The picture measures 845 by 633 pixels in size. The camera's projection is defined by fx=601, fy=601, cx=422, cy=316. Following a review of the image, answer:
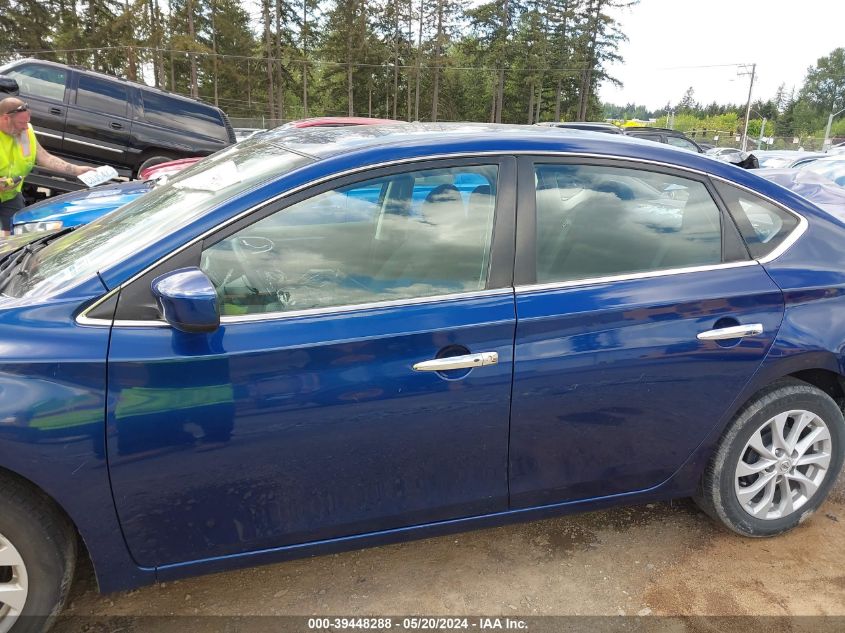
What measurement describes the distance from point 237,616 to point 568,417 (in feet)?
4.56

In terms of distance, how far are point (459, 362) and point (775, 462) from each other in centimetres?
157

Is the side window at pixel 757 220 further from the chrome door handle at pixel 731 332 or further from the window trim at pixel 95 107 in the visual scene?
the window trim at pixel 95 107

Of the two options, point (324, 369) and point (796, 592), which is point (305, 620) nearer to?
point (324, 369)

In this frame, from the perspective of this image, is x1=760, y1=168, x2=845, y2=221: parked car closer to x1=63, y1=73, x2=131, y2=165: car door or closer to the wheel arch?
the wheel arch

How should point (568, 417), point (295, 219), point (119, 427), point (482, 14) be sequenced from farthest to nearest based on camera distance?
point (482, 14)
point (568, 417)
point (295, 219)
point (119, 427)

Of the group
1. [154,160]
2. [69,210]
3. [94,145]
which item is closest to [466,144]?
[69,210]

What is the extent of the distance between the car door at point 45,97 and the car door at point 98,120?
13cm

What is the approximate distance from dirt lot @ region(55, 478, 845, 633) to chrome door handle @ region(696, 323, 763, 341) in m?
0.99

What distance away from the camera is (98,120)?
967 centimetres

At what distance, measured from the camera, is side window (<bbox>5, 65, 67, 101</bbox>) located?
9.23 metres

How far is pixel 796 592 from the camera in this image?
239 centimetres

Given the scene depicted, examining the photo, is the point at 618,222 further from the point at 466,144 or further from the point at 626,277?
the point at 466,144

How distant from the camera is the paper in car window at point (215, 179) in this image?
2.18 metres

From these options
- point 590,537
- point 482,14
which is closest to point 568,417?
point 590,537
